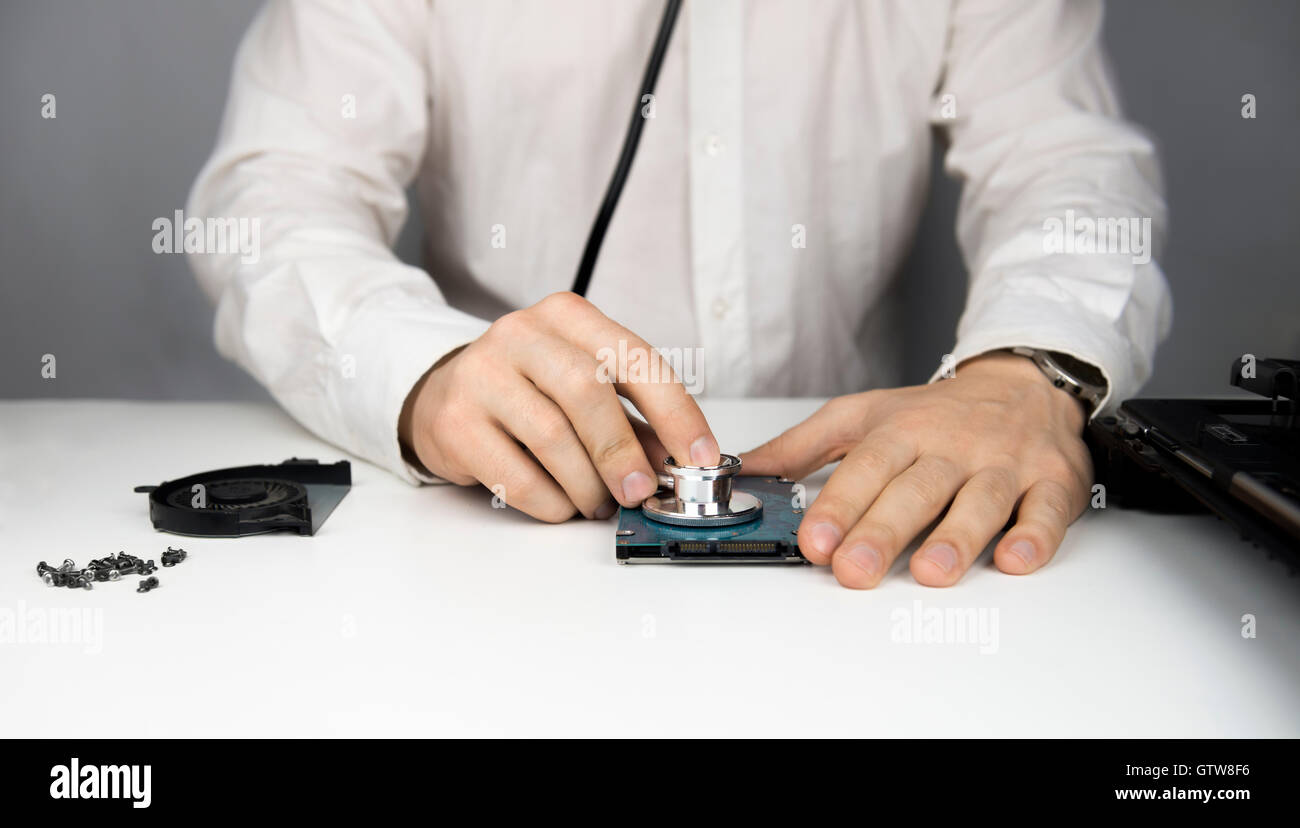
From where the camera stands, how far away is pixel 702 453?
647 millimetres

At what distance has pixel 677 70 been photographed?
49.4 inches

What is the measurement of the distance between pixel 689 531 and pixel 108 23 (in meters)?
1.62

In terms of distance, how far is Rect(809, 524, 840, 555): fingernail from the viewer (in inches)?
23.4

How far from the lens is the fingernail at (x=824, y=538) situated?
594 millimetres

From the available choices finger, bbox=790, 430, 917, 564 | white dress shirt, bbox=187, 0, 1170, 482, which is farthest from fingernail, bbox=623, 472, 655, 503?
white dress shirt, bbox=187, 0, 1170, 482

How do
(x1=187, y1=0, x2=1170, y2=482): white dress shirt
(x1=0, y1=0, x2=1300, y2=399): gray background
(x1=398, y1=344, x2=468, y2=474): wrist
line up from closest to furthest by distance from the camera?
(x1=398, y1=344, x2=468, y2=474): wrist < (x1=187, y1=0, x2=1170, y2=482): white dress shirt < (x1=0, y1=0, x2=1300, y2=399): gray background

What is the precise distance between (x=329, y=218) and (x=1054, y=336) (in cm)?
71

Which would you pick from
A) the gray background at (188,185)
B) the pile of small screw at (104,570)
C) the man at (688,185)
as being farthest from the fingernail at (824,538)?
the gray background at (188,185)

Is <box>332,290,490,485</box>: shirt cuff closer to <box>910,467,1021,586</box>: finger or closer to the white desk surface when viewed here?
the white desk surface

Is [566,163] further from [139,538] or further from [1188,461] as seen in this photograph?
[1188,461]

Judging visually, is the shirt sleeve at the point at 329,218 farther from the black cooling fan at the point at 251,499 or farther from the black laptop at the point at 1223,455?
the black laptop at the point at 1223,455

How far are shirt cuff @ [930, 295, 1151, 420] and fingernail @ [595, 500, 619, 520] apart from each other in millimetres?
318

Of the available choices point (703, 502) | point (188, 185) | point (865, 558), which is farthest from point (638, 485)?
point (188, 185)

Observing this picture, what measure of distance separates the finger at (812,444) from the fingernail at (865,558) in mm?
198
